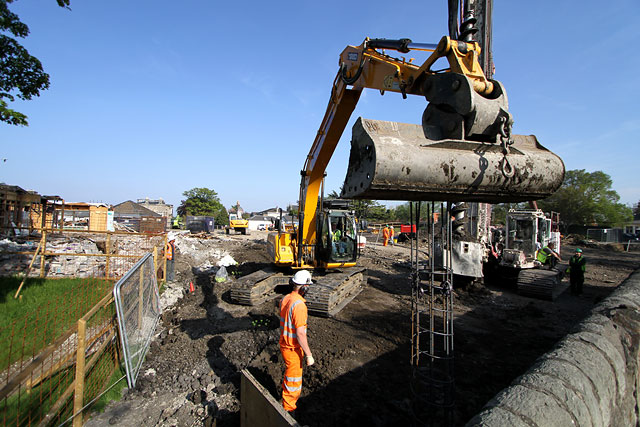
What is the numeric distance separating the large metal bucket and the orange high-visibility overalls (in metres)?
1.61

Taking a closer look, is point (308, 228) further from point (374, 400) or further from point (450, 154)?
point (450, 154)

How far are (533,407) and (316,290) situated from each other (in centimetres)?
588

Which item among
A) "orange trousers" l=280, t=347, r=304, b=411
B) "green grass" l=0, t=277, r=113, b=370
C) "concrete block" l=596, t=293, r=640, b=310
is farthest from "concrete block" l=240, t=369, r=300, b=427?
"green grass" l=0, t=277, r=113, b=370

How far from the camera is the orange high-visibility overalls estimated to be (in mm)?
3504

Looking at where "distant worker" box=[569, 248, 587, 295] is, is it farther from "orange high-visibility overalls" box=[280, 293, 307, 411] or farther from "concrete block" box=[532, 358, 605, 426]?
"orange high-visibility overalls" box=[280, 293, 307, 411]

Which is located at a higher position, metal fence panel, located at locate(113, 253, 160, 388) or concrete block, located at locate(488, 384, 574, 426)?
concrete block, located at locate(488, 384, 574, 426)

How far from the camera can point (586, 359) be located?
2.06m

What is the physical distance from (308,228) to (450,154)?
5943mm

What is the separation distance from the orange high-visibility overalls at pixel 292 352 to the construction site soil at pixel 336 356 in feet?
1.01

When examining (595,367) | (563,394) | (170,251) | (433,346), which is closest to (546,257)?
(433,346)

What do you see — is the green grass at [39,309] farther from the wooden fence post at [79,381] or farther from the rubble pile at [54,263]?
the wooden fence post at [79,381]

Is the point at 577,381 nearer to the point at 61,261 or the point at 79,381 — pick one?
the point at 79,381

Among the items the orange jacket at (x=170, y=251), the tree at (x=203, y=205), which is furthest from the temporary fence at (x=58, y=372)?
the tree at (x=203, y=205)

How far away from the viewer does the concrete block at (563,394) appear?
1605 mm
